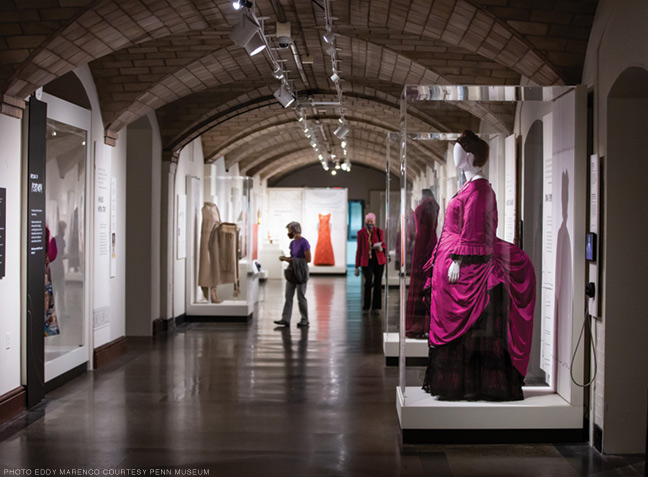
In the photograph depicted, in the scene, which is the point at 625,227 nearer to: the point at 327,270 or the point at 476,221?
the point at 476,221

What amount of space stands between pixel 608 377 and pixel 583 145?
63.9 inches

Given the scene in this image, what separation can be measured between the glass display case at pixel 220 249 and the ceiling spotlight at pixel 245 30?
18.2 ft

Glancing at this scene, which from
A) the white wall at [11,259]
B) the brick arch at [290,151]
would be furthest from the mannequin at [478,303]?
the brick arch at [290,151]

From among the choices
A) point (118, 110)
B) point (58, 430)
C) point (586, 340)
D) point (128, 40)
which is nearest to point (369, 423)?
point (586, 340)

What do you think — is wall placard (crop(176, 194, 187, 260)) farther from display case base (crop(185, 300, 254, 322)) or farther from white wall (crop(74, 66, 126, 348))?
white wall (crop(74, 66, 126, 348))

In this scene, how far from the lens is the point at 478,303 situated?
5453 millimetres

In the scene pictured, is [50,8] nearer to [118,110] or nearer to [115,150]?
[118,110]

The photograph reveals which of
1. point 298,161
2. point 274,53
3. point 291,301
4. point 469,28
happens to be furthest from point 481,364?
point 298,161

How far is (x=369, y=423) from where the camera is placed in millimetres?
6117

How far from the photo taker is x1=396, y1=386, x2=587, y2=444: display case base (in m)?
5.47

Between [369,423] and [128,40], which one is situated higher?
[128,40]

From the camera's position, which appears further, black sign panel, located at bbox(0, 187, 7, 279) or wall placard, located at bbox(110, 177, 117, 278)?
wall placard, located at bbox(110, 177, 117, 278)

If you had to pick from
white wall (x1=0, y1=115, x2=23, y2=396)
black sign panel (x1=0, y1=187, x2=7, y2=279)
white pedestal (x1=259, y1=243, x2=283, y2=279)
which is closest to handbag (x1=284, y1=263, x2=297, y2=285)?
white wall (x1=0, y1=115, x2=23, y2=396)

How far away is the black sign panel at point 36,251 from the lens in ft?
21.8
